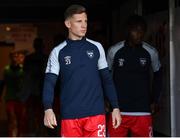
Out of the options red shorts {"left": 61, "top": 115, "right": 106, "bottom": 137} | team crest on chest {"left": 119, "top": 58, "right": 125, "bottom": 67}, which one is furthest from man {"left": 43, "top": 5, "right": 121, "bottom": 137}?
team crest on chest {"left": 119, "top": 58, "right": 125, "bottom": 67}

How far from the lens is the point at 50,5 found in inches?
480

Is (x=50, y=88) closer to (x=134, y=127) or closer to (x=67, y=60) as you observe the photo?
(x=67, y=60)

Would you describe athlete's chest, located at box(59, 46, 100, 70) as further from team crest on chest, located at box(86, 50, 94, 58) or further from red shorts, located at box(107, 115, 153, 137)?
red shorts, located at box(107, 115, 153, 137)

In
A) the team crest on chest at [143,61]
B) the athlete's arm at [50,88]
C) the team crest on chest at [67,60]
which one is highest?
the team crest on chest at [143,61]

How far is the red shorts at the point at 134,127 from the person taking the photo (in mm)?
6500

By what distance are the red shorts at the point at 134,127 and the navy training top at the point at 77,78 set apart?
3.78ft

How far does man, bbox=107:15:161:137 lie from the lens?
6.51 meters

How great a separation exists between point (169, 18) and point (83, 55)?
8.14ft

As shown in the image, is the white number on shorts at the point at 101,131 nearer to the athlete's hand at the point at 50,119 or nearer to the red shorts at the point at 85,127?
the red shorts at the point at 85,127

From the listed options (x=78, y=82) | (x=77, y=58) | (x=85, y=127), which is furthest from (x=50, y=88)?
(x=85, y=127)

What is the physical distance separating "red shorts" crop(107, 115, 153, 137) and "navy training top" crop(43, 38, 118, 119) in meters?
1.15

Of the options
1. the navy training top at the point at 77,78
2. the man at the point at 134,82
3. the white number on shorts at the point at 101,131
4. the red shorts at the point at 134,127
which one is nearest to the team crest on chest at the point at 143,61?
the man at the point at 134,82

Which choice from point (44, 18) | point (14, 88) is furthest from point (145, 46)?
point (44, 18)

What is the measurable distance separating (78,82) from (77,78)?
4 centimetres
